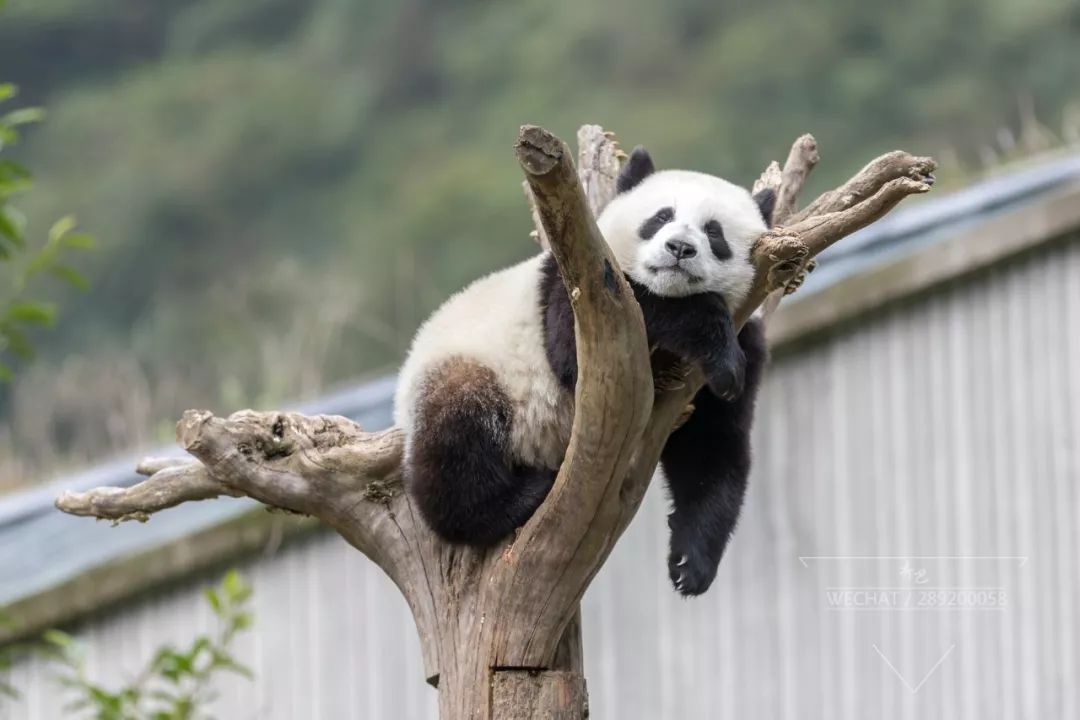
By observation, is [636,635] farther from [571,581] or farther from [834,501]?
[571,581]

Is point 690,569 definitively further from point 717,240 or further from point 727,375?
point 717,240

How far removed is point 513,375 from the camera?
12.6 ft

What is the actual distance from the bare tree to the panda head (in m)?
0.16

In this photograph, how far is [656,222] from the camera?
148 inches

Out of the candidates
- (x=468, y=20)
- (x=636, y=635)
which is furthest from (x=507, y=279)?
(x=468, y=20)

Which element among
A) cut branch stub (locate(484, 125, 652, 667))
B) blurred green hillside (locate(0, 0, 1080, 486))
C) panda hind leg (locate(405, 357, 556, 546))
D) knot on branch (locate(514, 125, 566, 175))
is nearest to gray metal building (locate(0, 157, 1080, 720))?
panda hind leg (locate(405, 357, 556, 546))

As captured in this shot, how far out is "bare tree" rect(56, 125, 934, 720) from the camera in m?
3.05

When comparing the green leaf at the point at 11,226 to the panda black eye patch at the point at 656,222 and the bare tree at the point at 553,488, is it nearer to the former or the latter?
the bare tree at the point at 553,488

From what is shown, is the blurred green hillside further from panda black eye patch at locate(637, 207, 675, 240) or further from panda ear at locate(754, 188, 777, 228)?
panda black eye patch at locate(637, 207, 675, 240)

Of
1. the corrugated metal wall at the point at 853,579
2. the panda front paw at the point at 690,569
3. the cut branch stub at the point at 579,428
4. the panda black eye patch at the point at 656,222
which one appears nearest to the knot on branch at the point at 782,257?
the cut branch stub at the point at 579,428

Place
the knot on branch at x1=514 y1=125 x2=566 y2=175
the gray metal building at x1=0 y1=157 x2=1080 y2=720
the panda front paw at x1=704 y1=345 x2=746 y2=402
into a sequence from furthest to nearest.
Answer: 1. the gray metal building at x1=0 y1=157 x2=1080 y2=720
2. the panda front paw at x1=704 y1=345 x2=746 y2=402
3. the knot on branch at x1=514 y1=125 x2=566 y2=175

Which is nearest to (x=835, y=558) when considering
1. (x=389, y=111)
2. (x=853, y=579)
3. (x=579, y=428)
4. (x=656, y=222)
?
(x=853, y=579)

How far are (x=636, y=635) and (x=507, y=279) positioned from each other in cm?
190

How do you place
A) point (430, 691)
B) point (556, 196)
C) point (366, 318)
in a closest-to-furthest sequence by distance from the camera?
point (556, 196) < point (430, 691) < point (366, 318)
